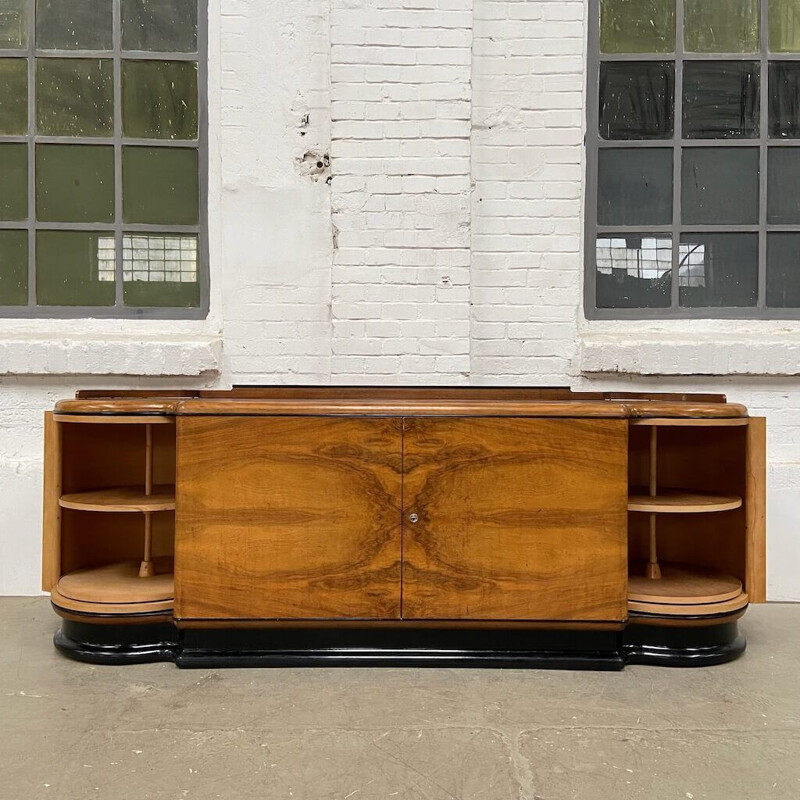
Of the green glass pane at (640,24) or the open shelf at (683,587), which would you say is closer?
the open shelf at (683,587)

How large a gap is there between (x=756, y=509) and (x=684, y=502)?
24cm

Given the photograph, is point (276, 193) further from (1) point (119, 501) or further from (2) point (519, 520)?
(2) point (519, 520)

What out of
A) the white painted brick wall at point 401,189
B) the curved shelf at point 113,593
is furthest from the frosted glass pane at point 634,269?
the curved shelf at point 113,593

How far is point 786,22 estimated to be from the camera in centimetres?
331

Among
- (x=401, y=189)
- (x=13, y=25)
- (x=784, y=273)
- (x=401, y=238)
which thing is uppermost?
(x=13, y=25)

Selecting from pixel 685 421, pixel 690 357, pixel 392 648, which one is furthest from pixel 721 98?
pixel 392 648

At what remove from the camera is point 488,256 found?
126 inches

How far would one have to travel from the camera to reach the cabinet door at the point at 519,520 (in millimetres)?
2295

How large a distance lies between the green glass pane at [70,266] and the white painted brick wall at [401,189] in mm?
1127

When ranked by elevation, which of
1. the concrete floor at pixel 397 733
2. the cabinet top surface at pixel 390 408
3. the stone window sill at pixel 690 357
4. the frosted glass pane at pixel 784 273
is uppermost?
the frosted glass pane at pixel 784 273

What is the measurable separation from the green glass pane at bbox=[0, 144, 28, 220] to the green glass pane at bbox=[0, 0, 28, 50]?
458 mm

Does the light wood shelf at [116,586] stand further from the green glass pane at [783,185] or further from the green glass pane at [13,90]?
the green glass pane at [783,185]

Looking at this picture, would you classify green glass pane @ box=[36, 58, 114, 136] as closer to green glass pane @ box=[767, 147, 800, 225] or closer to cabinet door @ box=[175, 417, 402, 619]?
cabinet door @ box=[175, 417, 402, 619]

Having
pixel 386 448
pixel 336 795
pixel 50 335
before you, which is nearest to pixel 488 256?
pixel 386 448
